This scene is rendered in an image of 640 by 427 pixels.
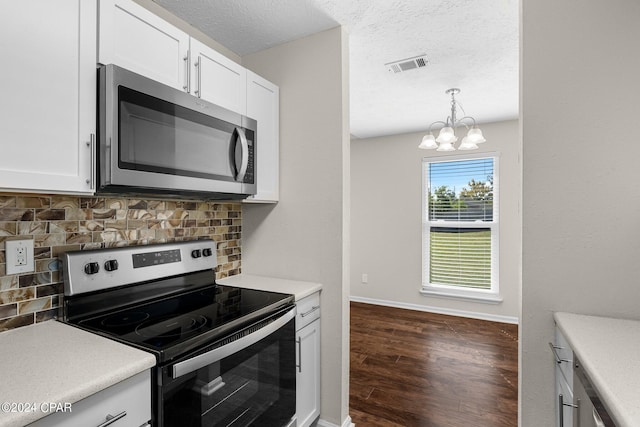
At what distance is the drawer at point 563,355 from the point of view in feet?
3.92

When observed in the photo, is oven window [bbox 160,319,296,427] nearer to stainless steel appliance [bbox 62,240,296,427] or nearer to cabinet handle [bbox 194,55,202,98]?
stainless steel appliance [bbox 62,240,296,427]

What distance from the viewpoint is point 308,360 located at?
6.13 feet

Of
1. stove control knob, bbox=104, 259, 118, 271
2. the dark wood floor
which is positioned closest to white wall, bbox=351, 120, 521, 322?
the dark wood floor

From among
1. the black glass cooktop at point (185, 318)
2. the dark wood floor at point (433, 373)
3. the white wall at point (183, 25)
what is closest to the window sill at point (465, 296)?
the dark wood floor at point (433, 373)

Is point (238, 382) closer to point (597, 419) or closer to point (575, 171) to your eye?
point (597, 419)

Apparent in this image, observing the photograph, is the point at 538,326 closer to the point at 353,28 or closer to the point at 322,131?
the point at 322,131

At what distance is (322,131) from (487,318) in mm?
3385

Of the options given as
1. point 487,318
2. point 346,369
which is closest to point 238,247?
point 346,369

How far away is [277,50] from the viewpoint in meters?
2.20

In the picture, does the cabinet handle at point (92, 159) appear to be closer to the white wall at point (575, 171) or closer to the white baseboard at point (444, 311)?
the white wall at point (575, 171)

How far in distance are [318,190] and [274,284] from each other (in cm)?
65

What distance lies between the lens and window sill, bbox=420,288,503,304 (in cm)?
398

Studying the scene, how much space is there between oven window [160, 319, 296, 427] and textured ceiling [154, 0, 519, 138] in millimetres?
1740

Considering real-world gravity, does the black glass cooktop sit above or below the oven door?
above
